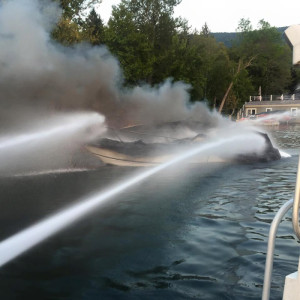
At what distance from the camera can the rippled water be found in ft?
17.7

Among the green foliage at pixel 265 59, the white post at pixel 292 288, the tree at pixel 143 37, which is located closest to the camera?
the white post at pixel 292 288

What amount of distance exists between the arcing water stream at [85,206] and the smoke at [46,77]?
2.70 m

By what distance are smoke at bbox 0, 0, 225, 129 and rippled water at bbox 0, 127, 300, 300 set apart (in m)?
9.81

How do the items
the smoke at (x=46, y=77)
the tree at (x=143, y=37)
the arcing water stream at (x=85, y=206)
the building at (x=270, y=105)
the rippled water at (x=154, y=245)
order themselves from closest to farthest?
the rippled water at (x=154, y=245) → the arcing water stream at (x=85, y=206) → the smoke at (x=46, y=77) → the tree at (x=143, y=37) → the building at (x=270, y=105)

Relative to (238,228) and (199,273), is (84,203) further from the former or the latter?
(199,273)

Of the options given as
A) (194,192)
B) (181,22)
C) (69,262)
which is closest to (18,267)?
(69,262)

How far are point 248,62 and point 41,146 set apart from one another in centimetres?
8486

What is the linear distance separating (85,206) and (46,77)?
13.4m

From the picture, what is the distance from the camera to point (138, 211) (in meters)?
9.08

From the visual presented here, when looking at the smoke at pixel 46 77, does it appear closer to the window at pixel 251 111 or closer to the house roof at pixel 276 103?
the house roof at pixel 276 103

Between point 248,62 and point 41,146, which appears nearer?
point 41,146

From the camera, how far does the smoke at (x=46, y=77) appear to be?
20.2 metres

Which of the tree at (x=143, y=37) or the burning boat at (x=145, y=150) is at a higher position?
the tree at (x=143, y=37)

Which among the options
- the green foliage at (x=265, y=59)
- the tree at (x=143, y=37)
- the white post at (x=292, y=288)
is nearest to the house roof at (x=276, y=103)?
the green foliage at (x=265, y=59)
